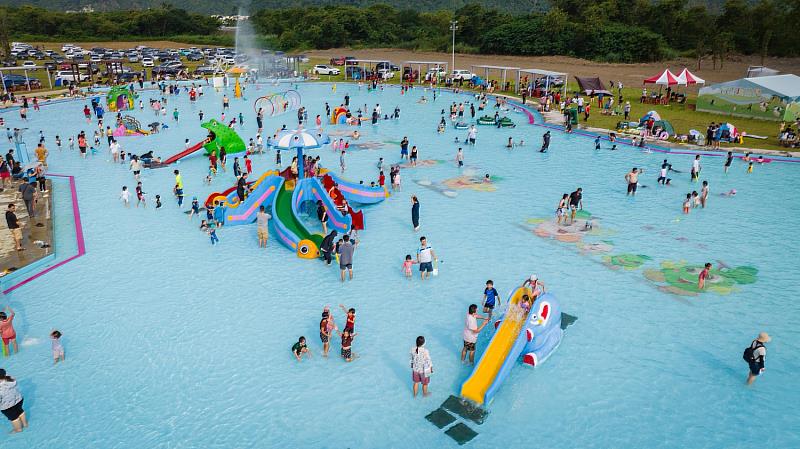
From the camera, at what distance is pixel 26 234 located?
17172mm

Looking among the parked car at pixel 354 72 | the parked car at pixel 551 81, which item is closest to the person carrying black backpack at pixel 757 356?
the parked car at pixel 551 81

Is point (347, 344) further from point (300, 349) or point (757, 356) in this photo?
point (757, 356)

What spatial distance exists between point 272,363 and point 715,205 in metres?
18.1

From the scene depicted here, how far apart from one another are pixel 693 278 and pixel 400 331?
854 centimetres

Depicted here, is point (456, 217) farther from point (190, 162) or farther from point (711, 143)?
point (711, 143)

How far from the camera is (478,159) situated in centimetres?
2764

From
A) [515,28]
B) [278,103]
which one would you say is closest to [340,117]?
[278,103]

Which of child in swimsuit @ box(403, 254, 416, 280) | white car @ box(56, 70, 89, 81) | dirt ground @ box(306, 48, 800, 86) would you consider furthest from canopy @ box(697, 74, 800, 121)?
white car @ box(56, 70, 89, 81)

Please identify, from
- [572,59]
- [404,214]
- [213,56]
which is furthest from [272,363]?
[213,56]

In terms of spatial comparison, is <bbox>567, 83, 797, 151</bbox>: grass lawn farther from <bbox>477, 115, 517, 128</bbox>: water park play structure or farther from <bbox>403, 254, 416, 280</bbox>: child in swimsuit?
<bbox>403, 254, 416, 280</bbox>: child in swimsuit

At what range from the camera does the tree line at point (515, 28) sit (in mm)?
65750

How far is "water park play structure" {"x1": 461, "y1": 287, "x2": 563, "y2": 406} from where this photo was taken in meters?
10.0

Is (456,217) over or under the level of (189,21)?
under

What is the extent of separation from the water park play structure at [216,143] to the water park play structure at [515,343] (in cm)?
2023
